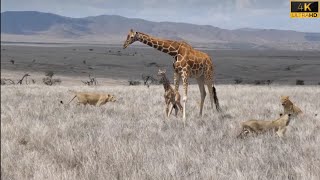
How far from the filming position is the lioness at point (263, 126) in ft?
26.8

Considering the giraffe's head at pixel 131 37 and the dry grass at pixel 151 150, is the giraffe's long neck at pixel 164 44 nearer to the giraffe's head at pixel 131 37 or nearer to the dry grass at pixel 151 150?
the giraffe's head at pixel 131 37

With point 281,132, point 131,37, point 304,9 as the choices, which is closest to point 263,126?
point 281,132

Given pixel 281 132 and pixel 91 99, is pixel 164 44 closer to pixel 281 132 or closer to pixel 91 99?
pixel 91 99

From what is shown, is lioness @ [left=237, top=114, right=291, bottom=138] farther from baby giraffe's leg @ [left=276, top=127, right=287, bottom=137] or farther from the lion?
the lion

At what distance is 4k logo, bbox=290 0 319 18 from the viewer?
40.3 feet

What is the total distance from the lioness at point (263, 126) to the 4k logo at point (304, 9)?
4.81 meters

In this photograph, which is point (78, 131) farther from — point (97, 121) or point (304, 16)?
point (304, 16)

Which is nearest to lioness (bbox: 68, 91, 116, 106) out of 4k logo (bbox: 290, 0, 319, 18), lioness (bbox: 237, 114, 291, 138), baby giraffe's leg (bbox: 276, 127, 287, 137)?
4k logo (bbox: 290, 0, 319, 18)

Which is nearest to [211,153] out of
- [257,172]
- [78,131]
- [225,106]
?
[257,172]

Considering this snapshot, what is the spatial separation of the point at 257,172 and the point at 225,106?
948cm

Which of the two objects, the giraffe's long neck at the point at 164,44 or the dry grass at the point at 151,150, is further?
the giraffe's long neck at the point at 164,44

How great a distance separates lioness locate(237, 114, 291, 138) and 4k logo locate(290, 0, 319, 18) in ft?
15.8

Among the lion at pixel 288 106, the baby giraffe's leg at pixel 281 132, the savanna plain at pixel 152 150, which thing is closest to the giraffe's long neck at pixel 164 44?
the savanna plain at pixel 152 150

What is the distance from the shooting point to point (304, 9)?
12.6 meters
